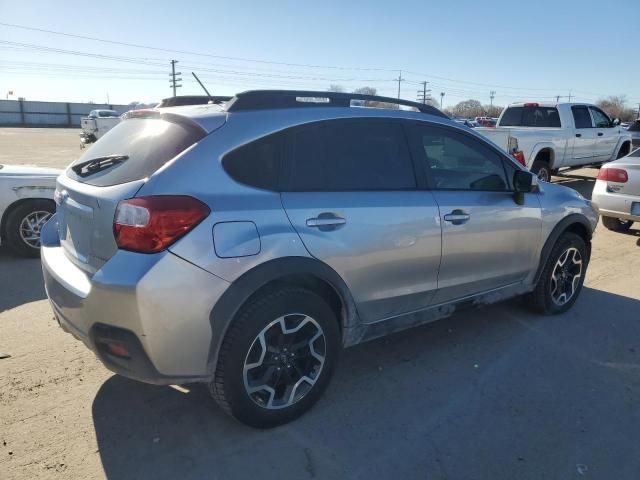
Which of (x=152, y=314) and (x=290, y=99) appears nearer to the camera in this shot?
(x=152, y=314)

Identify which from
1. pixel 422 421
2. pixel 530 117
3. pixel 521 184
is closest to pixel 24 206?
pixel 422 421

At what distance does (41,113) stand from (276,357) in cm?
6337

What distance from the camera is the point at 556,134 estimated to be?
37.1ft

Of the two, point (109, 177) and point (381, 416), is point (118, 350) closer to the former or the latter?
point (109, 177)

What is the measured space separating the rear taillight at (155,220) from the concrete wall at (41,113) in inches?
2209

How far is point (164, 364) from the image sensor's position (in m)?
2.43

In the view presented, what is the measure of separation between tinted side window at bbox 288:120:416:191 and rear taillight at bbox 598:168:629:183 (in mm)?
5503

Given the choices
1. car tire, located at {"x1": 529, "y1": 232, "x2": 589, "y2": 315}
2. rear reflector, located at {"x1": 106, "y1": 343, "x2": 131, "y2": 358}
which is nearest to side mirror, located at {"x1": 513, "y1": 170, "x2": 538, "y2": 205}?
car tire, located at {"x1": 529, "y1": 232, "x2": 589, "y2": 315}

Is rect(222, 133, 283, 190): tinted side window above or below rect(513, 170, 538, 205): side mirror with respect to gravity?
above

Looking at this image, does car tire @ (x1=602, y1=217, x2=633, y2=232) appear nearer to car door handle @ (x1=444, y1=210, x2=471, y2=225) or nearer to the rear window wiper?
car door handle @ (x1=444, y1=210, x2=471, y2=225)

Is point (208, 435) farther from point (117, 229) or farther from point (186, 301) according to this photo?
point (117, 229)

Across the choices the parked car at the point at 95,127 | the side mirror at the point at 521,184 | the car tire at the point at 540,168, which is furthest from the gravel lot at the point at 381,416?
the parked car at the point at 95,127

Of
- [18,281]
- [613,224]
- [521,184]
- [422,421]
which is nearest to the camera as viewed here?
[422,421]

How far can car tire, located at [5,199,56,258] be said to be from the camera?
18.9 feet
